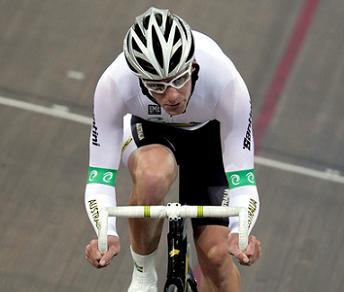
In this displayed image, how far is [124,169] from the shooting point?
6.12 metres

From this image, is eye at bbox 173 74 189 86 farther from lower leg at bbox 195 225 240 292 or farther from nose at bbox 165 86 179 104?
lower leg at bbox 195 225 240 292

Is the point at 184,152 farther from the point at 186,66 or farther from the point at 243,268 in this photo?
the point at 243,268

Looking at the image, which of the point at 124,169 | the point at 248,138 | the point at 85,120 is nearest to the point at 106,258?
the point at 248,138

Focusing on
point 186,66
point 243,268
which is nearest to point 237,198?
point 186,66

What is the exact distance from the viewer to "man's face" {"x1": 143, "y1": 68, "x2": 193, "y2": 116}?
4016 millimetres

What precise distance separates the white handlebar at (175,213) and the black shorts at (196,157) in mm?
732

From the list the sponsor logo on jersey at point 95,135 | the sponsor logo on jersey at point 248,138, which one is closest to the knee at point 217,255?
the sponsor logo on jersey at point 248,138

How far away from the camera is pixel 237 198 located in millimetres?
4359

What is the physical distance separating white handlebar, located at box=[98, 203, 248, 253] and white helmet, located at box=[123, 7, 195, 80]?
535 millimetres

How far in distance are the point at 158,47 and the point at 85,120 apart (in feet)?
7.82

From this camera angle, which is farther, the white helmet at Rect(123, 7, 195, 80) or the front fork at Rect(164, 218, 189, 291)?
the front fork at Rect(164, 218, 189, 291)

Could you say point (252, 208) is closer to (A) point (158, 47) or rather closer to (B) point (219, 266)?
(B) point (219, 266)

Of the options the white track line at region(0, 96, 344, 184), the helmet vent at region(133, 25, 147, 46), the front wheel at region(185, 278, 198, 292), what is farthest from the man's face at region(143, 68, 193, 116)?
the white track line at region(0, 96, 344, 184)

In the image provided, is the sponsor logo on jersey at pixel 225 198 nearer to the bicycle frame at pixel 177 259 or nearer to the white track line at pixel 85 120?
the bicycle frame at pixel 177 259
